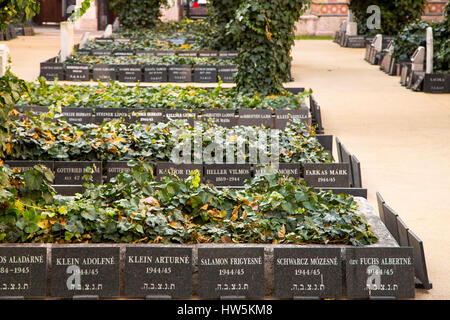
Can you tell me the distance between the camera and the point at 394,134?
13.1m

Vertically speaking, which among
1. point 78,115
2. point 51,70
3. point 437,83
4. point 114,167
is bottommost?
point 51,70

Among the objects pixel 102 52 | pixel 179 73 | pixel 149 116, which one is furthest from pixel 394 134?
pixel 102 52

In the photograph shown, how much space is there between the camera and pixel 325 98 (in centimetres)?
1728

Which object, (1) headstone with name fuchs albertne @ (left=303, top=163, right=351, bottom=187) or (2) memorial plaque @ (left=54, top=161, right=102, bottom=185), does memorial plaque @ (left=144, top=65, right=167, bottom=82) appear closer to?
(2) memorial plaque @ (left=54, top=161, right=102, bottom=185)

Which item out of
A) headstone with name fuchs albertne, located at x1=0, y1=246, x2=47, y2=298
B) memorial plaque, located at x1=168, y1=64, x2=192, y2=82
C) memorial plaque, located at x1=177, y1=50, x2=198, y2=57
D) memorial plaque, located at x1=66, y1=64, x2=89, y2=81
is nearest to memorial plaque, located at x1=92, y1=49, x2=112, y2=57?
memorial plaque, located at x1=177, y1=50, x2=198, y2=57

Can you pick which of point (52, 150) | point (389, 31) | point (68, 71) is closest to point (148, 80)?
point (68, 71)

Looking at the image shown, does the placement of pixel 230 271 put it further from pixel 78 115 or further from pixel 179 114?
pixel 78 115

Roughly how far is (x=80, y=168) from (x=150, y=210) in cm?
258

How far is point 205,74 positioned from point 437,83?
5.56 meters

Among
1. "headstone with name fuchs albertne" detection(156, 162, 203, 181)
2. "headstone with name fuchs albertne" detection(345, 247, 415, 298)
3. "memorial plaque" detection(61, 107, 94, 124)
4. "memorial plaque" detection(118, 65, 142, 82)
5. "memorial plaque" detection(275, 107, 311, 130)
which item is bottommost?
"memorial plaque" detection(118, 65, 142, 82)

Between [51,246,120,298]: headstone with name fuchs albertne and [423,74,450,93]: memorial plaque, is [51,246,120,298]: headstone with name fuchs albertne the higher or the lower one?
the higher one

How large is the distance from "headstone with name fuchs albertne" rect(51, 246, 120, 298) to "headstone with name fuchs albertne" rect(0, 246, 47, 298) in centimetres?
8

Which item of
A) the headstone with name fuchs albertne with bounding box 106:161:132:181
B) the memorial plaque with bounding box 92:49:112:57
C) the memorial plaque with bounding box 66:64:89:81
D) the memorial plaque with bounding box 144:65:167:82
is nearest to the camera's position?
the headstone with name fuchs albertne with bounding box 106:161:132:181

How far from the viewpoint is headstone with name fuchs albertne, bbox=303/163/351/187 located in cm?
805
